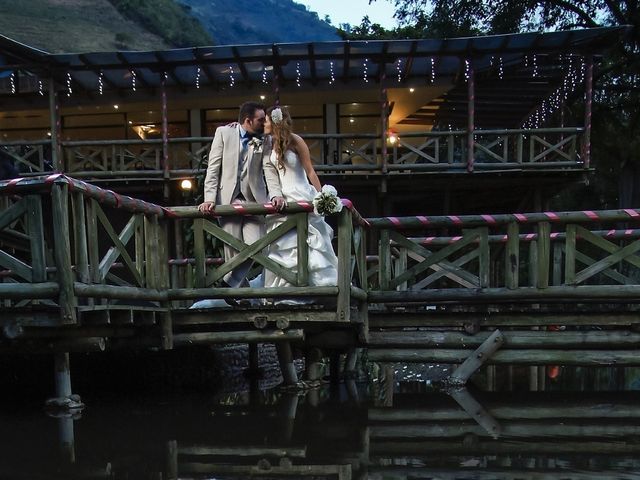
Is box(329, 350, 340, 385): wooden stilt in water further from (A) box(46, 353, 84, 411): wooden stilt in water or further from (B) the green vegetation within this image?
(B) the green vegetation

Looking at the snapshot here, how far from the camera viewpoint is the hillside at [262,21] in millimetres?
133375

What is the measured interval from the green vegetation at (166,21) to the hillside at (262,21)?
45.0 metres

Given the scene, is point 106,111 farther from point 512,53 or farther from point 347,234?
point 347,234

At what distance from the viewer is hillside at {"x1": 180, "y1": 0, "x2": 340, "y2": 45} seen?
13338 cm

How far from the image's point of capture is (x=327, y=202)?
236 inches

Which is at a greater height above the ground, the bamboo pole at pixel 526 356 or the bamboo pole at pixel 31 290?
the bamboo pole at pixel 31 290

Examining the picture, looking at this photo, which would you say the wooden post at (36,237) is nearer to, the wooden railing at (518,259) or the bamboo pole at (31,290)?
the bamboo pole at (31,290)

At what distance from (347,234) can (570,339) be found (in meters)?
2.98

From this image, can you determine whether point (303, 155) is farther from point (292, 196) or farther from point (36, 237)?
point (36, 237)

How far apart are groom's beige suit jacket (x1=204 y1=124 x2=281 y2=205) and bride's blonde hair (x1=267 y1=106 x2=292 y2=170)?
0.14 meters

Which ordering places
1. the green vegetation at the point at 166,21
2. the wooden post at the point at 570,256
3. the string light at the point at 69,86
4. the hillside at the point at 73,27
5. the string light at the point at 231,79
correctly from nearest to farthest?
the wooden post at the point at 570,256 < the string light at the point at 69,86 < the string light at the point at 231,79 < the hillside at the point at 73,27 < the green vegetation at the point at 166,21

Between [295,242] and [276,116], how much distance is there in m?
1.23

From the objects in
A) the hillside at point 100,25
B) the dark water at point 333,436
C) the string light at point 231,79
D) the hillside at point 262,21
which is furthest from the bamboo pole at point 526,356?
the hillside at point 262,21

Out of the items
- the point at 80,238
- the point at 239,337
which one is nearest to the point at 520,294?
the point at 239,337
